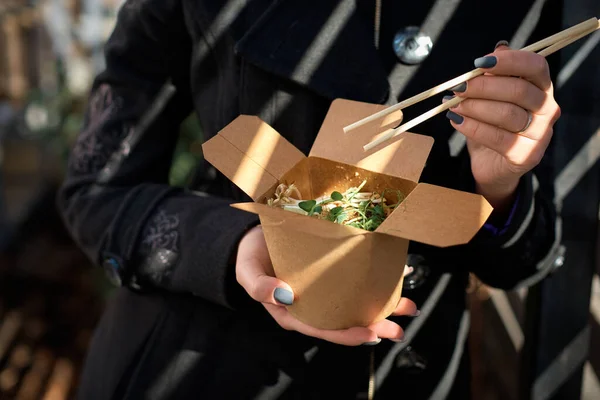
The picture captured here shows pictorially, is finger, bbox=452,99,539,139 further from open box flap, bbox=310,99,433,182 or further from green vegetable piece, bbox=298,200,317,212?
green vegetable piece, bbox=298,200,317,212

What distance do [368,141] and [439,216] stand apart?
24 centimetres

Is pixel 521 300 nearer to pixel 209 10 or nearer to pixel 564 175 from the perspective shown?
pixel 564 175

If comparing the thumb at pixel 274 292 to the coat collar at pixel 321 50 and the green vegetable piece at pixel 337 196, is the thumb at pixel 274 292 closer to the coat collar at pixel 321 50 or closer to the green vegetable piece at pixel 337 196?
the green vegetable piece at pixel 337 196

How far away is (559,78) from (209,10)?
2.74 feet

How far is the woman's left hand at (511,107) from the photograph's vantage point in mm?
895

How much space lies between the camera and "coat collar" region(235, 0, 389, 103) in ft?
4.16

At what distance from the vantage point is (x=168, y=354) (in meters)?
1.42

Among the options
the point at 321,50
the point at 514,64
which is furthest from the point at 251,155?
the point at 514,64

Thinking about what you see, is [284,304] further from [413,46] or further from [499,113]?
[413,46]

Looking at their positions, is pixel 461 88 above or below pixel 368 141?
above

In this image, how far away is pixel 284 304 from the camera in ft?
3.41

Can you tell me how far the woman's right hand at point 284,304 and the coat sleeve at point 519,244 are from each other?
27 centimetres

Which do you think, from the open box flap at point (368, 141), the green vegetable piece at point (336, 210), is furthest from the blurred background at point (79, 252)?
the green vegetable piece at point (336, 210)

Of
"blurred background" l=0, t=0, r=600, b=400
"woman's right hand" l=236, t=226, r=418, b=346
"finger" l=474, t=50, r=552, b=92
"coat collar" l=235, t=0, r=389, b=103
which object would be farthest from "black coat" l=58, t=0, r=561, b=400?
"finger" l=474, t=50, r=552, b=92
